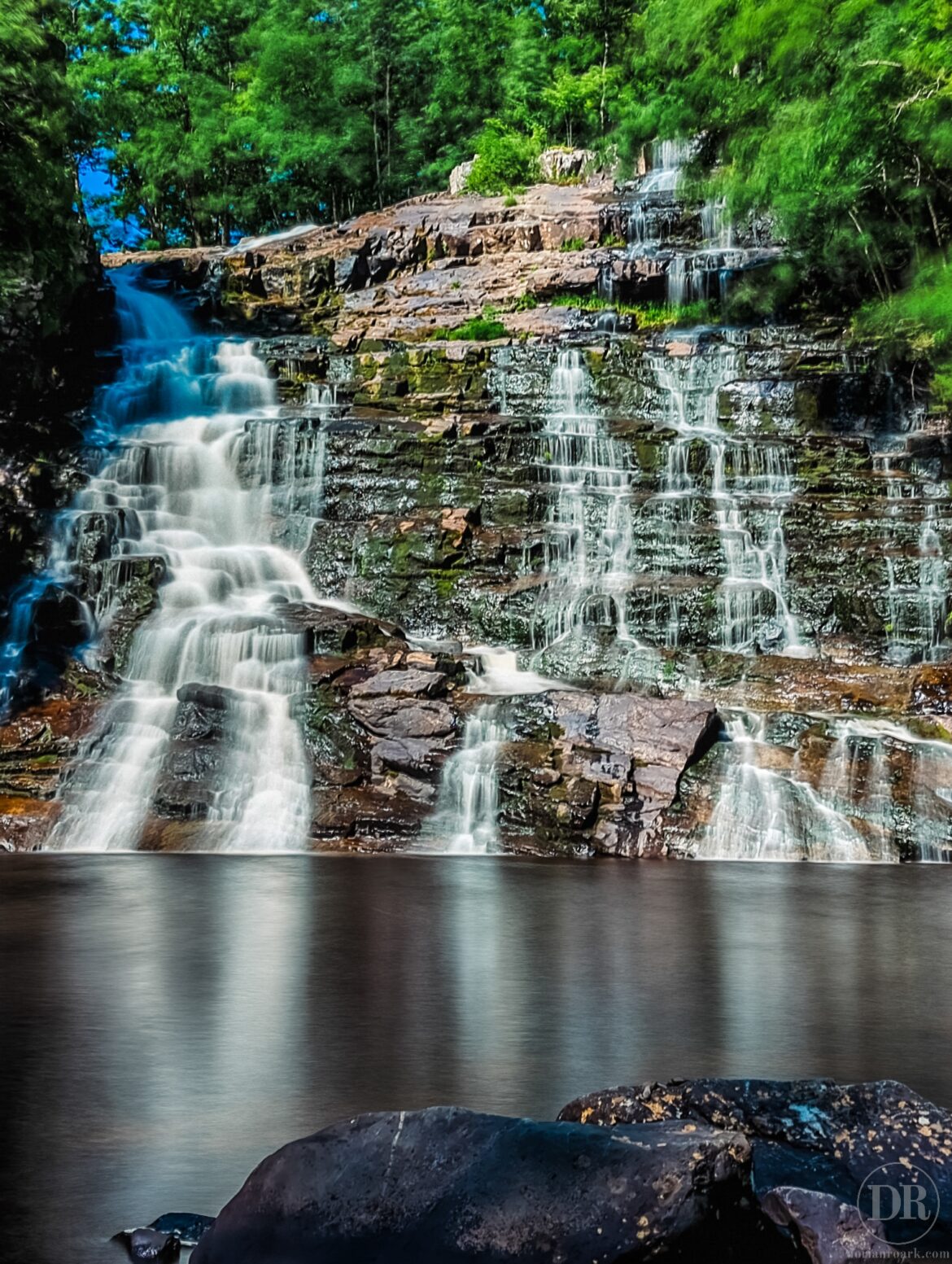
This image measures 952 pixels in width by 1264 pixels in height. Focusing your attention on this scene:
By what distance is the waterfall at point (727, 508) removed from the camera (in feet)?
63.2

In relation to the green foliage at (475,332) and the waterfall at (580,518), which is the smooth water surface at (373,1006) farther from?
the green foliage at (475,332)

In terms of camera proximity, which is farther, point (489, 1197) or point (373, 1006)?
point (373, 1006)

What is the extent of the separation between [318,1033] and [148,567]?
47.1 feet

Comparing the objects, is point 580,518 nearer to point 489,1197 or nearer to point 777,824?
point 777,824

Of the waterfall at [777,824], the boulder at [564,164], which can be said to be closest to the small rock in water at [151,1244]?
the waterfall at [777,824]

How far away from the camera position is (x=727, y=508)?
21.8m

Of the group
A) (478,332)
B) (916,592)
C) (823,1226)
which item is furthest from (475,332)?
(823,1226)

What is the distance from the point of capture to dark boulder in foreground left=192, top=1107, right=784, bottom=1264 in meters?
2.88

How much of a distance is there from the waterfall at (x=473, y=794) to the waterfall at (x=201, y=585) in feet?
6.15

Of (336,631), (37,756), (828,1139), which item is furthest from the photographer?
(336,631)

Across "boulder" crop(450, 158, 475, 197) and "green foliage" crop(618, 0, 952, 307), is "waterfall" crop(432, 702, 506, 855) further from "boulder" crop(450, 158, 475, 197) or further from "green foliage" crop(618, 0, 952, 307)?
"boulder" crop(450, 158, 475, 197)

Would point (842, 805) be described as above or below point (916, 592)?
below

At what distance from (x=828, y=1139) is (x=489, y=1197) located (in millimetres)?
1302

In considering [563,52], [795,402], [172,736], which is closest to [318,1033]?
[172,736]
